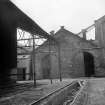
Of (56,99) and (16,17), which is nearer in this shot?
(56,99)

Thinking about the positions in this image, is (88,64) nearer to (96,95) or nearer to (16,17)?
(96,95)

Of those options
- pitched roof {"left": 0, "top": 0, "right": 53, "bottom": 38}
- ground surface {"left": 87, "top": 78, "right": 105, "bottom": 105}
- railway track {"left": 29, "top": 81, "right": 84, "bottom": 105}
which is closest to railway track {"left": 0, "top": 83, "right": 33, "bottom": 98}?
railway track {"left": 29, "top": 81, "right": 84, "bottom": 105}

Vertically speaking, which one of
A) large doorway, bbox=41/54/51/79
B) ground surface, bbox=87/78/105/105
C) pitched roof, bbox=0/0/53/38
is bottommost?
ground surface, bbox=87/78/105/105

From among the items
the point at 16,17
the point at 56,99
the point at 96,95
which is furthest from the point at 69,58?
the point at 56,99

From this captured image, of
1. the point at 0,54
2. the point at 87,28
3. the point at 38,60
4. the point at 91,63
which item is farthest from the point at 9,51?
the point at 87,28

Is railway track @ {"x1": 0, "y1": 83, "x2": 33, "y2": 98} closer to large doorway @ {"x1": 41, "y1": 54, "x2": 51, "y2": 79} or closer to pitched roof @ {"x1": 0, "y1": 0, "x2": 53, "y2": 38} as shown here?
pitched roof @ {"x1": 0, "y1": 0, "x2": 53, "y2": 38}

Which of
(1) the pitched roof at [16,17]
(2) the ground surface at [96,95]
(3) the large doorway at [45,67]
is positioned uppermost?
(1) the pitched roof at [16,17]

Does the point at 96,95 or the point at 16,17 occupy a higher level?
the point at 16,17

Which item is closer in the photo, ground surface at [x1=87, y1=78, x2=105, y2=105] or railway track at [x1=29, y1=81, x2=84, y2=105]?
railway track at [x1=29, y1=81, x2=84, y2=105]

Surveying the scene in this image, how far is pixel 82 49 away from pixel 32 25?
67.6ft

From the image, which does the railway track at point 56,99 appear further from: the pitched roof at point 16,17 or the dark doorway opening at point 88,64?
the dark doorway opening at point 88,64

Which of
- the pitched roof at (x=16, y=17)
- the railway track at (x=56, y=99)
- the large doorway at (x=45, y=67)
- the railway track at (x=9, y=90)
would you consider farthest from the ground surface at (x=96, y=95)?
the large doorway at (x=45, y=67)

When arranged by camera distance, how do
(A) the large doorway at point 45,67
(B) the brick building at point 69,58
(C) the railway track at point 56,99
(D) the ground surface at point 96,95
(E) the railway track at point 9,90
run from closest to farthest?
1. (C) the railway track at point 56,99
2. (D) the ground surface at point 96,95
3. (E) the railway track at point 9,90
4. (B) the brick building at point 69,58
5. (A) the large doorway at point 45,67

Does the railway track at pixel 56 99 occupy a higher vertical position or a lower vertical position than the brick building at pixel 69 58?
lower
